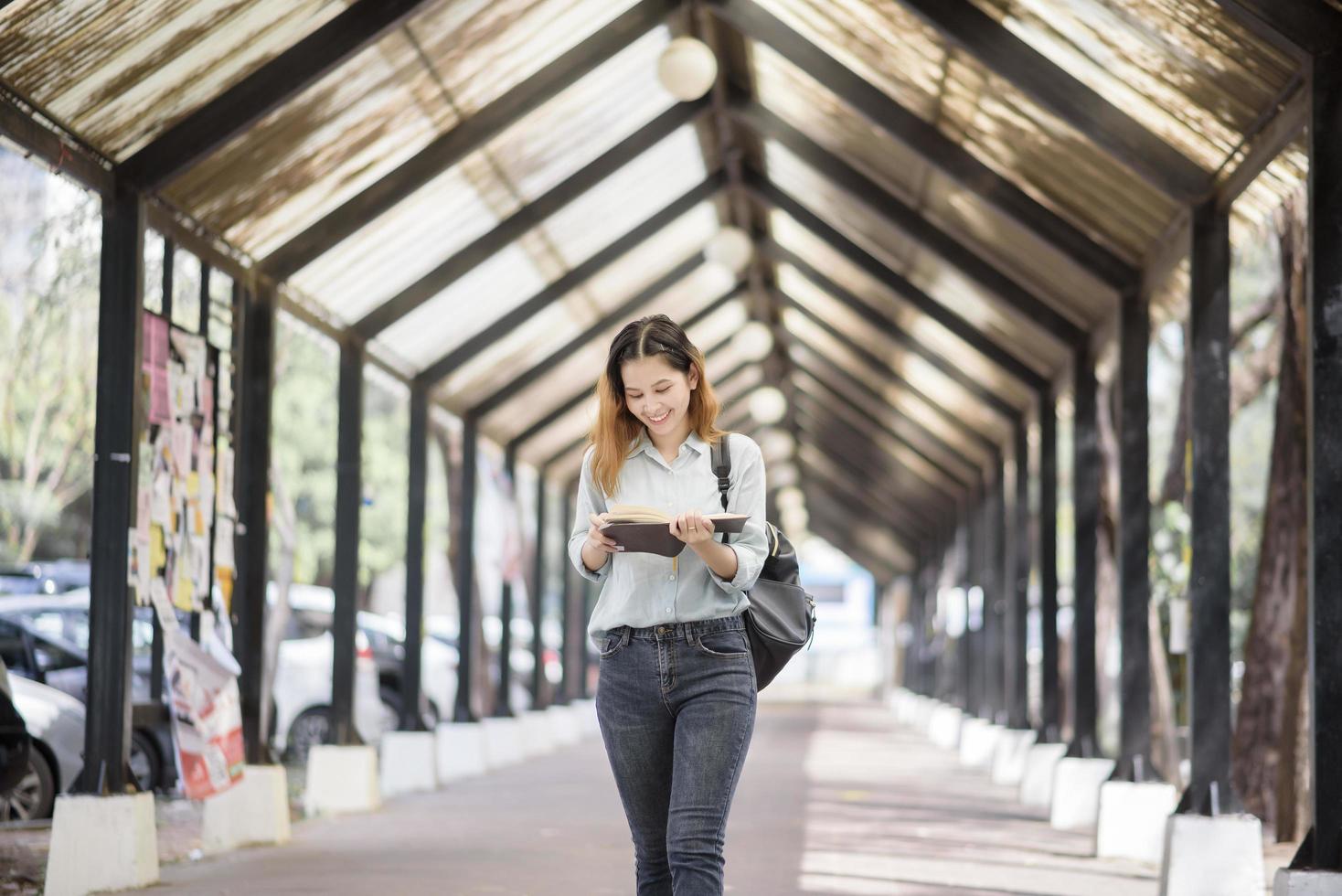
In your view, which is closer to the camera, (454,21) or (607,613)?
(607,613)

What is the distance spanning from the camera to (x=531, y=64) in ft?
32.8

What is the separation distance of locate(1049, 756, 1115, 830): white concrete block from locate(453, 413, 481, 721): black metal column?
567 centimetres

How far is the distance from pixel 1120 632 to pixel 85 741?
5.70 m

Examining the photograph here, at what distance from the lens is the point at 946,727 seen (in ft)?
76.4

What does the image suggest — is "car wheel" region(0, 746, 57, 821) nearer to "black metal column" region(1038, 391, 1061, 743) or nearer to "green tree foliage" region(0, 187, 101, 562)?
"green tree foliage" region(0, 187, 101, 562)

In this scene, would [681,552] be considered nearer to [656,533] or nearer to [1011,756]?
[656,533]

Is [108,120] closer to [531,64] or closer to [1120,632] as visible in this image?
[531,64]

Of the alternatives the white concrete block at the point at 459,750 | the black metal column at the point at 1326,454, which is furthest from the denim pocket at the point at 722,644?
the white concrete block at the point at 459,750

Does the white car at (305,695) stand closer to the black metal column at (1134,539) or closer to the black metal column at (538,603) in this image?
the black metal column at (538,603)

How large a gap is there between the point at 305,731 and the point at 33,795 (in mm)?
6219

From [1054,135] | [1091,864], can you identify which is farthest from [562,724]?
[1054,135]

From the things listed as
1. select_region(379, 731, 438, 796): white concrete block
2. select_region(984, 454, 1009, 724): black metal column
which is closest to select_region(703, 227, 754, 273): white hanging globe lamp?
select_region(379, 731, 438, 796): white concrete block

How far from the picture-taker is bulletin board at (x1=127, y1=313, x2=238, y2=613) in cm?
799

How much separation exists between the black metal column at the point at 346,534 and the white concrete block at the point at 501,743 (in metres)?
4.27
